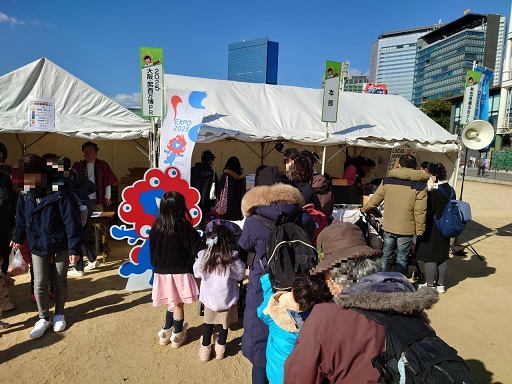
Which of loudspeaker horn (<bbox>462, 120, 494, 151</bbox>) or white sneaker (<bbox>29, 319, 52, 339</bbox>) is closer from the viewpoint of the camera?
white sneaker (<bbox>29, 319, 52, 339</bbox>)

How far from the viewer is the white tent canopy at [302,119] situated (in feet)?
21.6

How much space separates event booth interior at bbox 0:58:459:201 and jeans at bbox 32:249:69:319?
2575mm

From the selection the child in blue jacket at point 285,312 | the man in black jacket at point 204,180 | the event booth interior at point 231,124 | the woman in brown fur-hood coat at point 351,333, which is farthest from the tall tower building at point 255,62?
the woman in brown fur-hood coat at point 351,333

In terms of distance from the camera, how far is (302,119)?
7.71 meters

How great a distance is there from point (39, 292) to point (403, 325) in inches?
121

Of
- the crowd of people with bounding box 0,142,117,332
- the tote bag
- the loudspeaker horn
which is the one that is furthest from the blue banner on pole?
the crowd of people with bounding box 0,142,117,332

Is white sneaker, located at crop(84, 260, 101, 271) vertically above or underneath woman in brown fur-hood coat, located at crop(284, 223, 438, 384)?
underneath

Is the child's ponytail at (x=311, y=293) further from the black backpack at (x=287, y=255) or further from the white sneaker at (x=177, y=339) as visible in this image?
the white sneaker at (x=177, y=339)

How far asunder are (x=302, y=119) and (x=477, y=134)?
11.6 ft

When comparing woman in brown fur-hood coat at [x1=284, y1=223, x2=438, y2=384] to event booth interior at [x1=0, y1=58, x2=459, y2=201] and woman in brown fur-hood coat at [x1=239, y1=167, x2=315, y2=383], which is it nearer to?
woman in brown fur-hood coat at [x1=239, y1=167, x2=315, y2=383]

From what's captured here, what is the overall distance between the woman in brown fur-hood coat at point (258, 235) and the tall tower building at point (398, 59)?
132 meters

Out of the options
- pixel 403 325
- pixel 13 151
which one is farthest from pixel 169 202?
pixel 13 151

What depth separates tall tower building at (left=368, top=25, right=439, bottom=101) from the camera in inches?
4793

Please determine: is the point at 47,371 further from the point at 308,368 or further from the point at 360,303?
the point at 360,303
